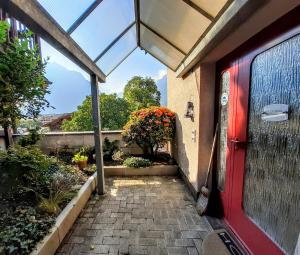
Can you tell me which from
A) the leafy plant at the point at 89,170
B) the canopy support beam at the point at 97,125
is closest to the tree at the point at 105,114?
the leafy plant at the point at 89,170

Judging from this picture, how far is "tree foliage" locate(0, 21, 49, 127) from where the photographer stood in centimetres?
212

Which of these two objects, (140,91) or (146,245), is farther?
(140,91)

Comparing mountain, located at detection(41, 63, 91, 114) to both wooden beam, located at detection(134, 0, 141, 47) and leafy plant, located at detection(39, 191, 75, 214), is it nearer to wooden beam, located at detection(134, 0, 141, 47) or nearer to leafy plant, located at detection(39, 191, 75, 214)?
wooden beam, located at detection(134, 0, 141, 47)

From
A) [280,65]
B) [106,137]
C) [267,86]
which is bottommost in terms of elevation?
[106,137]

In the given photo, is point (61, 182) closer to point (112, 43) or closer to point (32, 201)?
point (32, 201)

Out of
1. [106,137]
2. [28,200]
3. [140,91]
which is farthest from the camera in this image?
[140,91]

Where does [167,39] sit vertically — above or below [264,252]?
above

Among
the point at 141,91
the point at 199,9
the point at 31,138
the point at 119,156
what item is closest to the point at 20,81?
the point at 199,9

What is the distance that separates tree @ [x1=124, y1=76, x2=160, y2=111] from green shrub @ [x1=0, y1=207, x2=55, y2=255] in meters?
8.02

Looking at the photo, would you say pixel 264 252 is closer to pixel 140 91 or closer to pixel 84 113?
pixel 84 113

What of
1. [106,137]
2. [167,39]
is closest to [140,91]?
[106,137]

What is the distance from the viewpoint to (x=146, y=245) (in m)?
2.26

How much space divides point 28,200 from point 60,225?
75 centimetres

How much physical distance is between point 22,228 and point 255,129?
2.62 metres
